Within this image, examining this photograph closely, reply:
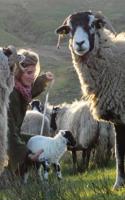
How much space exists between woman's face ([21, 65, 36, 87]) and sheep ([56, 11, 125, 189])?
75 centimetres

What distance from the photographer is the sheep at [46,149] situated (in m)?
9.25

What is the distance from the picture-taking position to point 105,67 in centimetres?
931

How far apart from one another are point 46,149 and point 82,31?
234 centimetres

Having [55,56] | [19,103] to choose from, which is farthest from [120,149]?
[55,56]

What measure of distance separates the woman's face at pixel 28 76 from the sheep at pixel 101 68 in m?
0.75

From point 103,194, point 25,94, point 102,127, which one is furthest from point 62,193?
point 102,127

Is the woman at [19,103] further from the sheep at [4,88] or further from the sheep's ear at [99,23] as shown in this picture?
the sheep at [4,88]

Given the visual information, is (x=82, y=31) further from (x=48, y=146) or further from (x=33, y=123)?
(x=33, y=123)

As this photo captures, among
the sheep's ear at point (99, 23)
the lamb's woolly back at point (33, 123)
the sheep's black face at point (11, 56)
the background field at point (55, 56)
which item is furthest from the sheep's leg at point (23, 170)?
the lamb's woolly back at point (33, 123)

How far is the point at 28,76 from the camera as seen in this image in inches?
347

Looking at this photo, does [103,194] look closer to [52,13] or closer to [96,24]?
[96,24]

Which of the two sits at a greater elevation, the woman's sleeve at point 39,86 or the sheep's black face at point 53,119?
the woman's sleeve at point 39,86

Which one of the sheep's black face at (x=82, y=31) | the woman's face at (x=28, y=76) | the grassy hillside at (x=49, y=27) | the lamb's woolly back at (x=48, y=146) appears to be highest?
the grassy hillside at (x=49, y=27)

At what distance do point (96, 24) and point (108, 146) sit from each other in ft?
16.1
